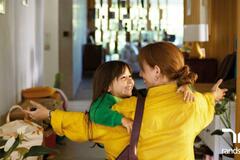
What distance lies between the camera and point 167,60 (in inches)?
62.2

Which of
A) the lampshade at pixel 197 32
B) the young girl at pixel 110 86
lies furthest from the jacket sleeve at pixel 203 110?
the lampshade at pixel 197 32

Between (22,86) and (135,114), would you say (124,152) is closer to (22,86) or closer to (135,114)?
(135,114)

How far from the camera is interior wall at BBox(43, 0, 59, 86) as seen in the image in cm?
804

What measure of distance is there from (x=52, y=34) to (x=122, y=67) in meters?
6.35

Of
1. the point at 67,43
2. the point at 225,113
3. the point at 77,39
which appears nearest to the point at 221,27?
the point at 67,43


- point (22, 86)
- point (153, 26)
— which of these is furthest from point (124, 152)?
point (153, 26)

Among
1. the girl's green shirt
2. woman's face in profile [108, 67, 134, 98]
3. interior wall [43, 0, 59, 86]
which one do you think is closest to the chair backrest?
interior wall [43, 0, 59, 86]

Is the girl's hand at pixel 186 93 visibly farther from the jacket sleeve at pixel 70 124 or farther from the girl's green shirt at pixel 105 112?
the jacket sleeve at pixel 70 124

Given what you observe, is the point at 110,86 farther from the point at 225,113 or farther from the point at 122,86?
the point at 225,113

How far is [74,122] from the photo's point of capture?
1.82m

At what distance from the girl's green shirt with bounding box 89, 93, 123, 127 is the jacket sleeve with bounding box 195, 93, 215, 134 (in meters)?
0.30

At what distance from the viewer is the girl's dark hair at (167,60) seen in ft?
5.19

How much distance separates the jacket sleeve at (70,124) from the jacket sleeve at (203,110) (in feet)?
1.55

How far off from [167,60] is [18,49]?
3.22m
